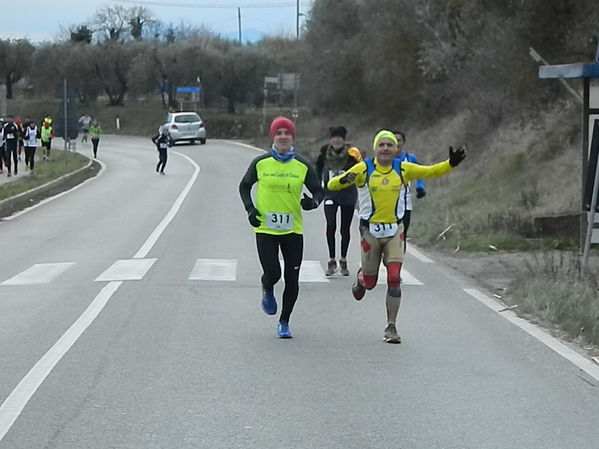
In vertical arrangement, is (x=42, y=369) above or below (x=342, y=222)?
below

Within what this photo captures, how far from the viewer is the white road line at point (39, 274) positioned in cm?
1278

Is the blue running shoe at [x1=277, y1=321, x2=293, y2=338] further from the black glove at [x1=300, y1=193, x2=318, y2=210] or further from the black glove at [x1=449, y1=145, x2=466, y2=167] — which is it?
the black glove at [x1=449, y1=145, x2=466, y2=167]

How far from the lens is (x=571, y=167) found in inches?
858

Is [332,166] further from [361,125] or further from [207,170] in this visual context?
[361,125]

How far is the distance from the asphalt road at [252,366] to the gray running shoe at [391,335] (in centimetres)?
10

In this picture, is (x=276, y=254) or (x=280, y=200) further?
(x=276, y=254)

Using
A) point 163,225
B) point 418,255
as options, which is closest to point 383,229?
point 418,255

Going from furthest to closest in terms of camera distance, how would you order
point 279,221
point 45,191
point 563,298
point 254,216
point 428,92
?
point 428,92, point 45,191, point 563,298, point 279,221, point 254,216

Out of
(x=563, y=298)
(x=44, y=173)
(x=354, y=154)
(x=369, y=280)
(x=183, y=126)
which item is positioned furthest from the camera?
(x=183, y=126)

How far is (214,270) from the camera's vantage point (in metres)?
13.8

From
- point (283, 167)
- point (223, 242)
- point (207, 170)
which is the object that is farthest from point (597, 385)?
point (207, 170)

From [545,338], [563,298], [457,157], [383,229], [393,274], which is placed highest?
[457,157]

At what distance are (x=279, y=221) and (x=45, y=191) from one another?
66.3 feet

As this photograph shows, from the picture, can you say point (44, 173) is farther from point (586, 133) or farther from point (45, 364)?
point (45, 364)
